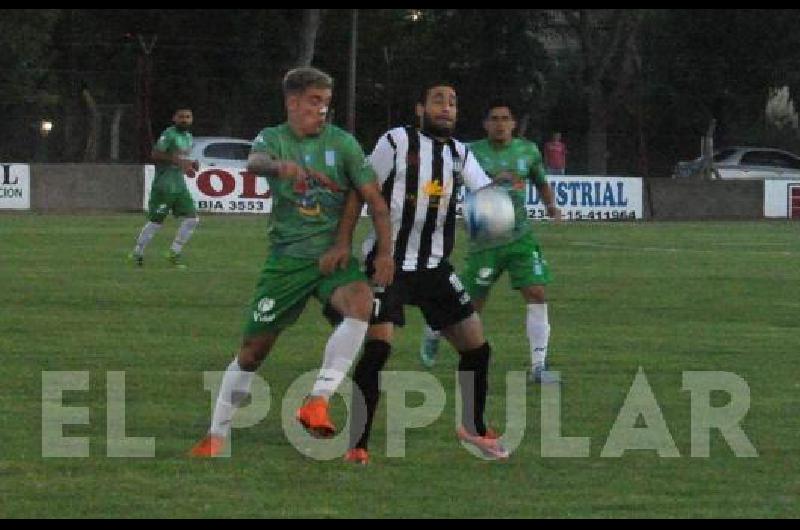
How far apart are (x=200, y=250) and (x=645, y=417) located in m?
19.2

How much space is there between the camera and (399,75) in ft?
194

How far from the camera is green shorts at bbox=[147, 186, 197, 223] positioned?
2711 centimetres

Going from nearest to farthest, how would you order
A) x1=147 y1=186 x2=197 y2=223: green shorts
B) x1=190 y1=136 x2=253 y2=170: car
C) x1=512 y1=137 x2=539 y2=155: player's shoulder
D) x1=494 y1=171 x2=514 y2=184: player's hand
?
x1=494 y1=171 x2=514 y2=184: player's hand → x1=512 y1=137 x2=539 y2=155: player's shoulder → x1=147 y1=186 x2=197 y2=223: green shorts → x1=190 y1=136 x2=253 y2=170: car

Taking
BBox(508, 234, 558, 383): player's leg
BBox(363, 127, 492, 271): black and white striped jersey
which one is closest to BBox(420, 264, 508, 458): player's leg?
BBox(363, 127, 492, 271): black and white striped jersey

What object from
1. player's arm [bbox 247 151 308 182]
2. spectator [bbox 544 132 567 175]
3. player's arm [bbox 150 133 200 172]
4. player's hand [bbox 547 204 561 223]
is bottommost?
player's hand [bbox 547 204 561 223]

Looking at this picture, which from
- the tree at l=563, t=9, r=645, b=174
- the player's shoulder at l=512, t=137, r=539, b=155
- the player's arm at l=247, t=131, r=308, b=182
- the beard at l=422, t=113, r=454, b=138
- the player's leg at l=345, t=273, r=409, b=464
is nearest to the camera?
the player's arm at l=247, t=131, r=308, b=182

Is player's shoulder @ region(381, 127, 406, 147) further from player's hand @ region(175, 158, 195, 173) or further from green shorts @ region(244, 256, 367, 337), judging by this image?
player's hand @ region(175, 158, 195, 173)

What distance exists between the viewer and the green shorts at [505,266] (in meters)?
14.2

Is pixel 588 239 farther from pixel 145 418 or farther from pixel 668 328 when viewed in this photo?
pixel 145 418

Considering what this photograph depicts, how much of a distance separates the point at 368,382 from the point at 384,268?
60 centimetres

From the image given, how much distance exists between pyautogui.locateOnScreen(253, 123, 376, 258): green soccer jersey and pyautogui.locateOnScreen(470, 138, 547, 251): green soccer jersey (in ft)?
13.8

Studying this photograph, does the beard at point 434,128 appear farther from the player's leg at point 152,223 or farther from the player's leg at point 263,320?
the player's leg at point 152,223

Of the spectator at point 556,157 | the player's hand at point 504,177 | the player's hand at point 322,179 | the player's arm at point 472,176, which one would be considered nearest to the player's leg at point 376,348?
the player's hand at point 322,179

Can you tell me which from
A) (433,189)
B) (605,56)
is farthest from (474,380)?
(605,56)
